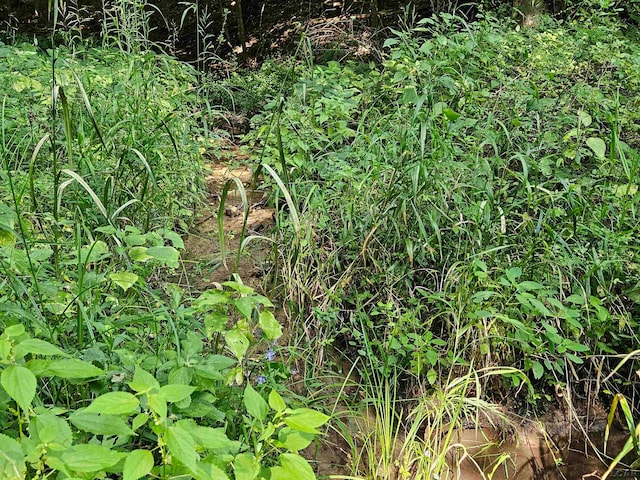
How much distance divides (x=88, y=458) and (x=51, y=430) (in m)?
0.10

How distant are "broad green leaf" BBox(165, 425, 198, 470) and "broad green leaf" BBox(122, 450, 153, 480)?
5 centimetres

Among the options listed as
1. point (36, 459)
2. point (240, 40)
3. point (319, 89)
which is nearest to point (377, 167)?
point (319, 89)

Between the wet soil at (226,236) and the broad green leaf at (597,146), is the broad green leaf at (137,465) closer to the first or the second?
the wet soil at (226,236)

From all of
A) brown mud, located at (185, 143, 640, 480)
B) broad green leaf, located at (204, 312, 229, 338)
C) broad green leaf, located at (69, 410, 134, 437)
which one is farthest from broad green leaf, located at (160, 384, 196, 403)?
brown mud, located at (185, 143, 640, 480)

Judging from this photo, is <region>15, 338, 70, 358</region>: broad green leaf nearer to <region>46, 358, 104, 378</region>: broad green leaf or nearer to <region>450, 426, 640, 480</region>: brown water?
<region>46, 358, 104, 378</region>: broad green leaf

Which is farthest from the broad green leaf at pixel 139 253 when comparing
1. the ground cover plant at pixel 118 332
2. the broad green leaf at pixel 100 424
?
the broad green leaf at pixel 100 424

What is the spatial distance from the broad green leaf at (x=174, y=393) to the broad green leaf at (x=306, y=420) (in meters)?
0.25

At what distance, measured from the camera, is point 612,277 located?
2678 millimetres

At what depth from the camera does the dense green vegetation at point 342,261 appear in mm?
1634

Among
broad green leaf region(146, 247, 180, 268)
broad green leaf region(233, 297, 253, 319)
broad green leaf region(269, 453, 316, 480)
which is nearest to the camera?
broad green leaf region(269, 453, 316, 480)

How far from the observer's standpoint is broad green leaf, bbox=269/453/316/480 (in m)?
1.36

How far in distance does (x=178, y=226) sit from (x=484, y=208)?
1560 mm

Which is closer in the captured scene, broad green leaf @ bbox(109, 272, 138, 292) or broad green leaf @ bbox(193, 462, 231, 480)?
broad green leaf @ bbox(193, 462, 231, 480)

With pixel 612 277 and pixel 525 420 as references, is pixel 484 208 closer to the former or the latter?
pixel 612 277
